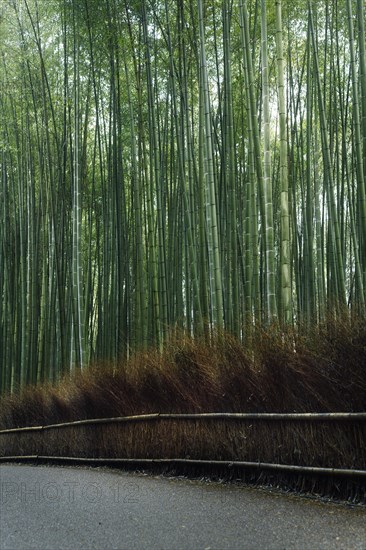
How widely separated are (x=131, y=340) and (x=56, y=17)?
3.95m

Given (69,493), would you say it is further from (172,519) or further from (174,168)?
(174,168)

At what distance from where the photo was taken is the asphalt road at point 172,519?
278cm

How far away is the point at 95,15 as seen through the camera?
7797 millimetres

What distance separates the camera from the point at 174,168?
27.6ft

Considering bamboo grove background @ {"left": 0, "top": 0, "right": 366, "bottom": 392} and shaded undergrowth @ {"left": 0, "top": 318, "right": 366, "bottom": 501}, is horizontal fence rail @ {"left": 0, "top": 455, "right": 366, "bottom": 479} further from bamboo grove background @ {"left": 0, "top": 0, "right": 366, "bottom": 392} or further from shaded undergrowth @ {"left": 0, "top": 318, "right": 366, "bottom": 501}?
bamboo grove background @ {"left": 0, "top": 0, "right": 366, "bottom": 392}

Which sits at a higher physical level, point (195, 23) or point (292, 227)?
point (195, 23)

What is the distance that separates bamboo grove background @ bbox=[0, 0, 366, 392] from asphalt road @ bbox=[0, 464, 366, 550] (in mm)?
1257

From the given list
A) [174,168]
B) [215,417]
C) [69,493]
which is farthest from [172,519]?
[174,168]

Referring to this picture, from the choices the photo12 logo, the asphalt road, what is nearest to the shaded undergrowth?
the asphalt road

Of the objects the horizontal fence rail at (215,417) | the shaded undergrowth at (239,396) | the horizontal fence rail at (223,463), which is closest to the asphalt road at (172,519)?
the horizontal fence rail at (223,463)

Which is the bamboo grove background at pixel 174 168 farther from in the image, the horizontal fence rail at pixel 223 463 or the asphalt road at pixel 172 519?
the asphalt road at pixel 172 519

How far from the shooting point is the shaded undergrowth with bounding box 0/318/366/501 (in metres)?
3.43

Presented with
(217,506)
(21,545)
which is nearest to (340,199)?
(217,506)

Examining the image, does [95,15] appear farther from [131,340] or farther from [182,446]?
[182,446]
